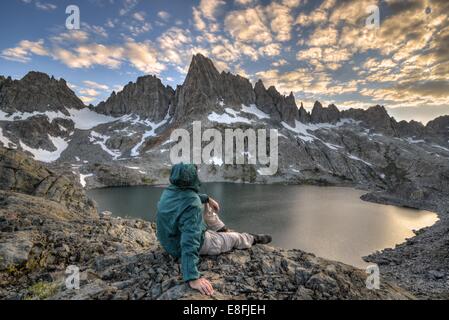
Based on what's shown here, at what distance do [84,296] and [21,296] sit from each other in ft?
6.80

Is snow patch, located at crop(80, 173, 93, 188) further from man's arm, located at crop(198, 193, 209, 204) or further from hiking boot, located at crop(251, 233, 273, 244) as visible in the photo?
man's arm, located at crop(198, 193, 209, 204)

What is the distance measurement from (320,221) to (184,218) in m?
55.2

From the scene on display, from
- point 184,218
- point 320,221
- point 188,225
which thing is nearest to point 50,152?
point 320,221

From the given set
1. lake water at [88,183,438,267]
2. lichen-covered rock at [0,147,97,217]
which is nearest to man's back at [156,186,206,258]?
lichen-covered rock at [0,147,97,217]

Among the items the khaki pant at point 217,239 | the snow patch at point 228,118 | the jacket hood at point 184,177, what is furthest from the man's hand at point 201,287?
the snow patch at point 228,118

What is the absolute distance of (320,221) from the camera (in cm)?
5525

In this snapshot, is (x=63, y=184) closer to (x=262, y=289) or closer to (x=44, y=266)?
(x=44, y=266)

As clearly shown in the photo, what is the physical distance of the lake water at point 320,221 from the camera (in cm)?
4041

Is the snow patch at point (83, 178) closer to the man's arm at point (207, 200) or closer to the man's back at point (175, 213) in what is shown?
the man's arm at point (207, 200)

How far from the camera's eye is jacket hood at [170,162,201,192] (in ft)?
19.7

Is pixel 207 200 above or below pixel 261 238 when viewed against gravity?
above

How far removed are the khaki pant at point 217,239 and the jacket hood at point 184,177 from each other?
1555 mm

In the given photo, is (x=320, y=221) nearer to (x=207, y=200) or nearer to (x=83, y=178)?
(x=207, y=200)

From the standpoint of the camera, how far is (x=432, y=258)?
1188 inches
